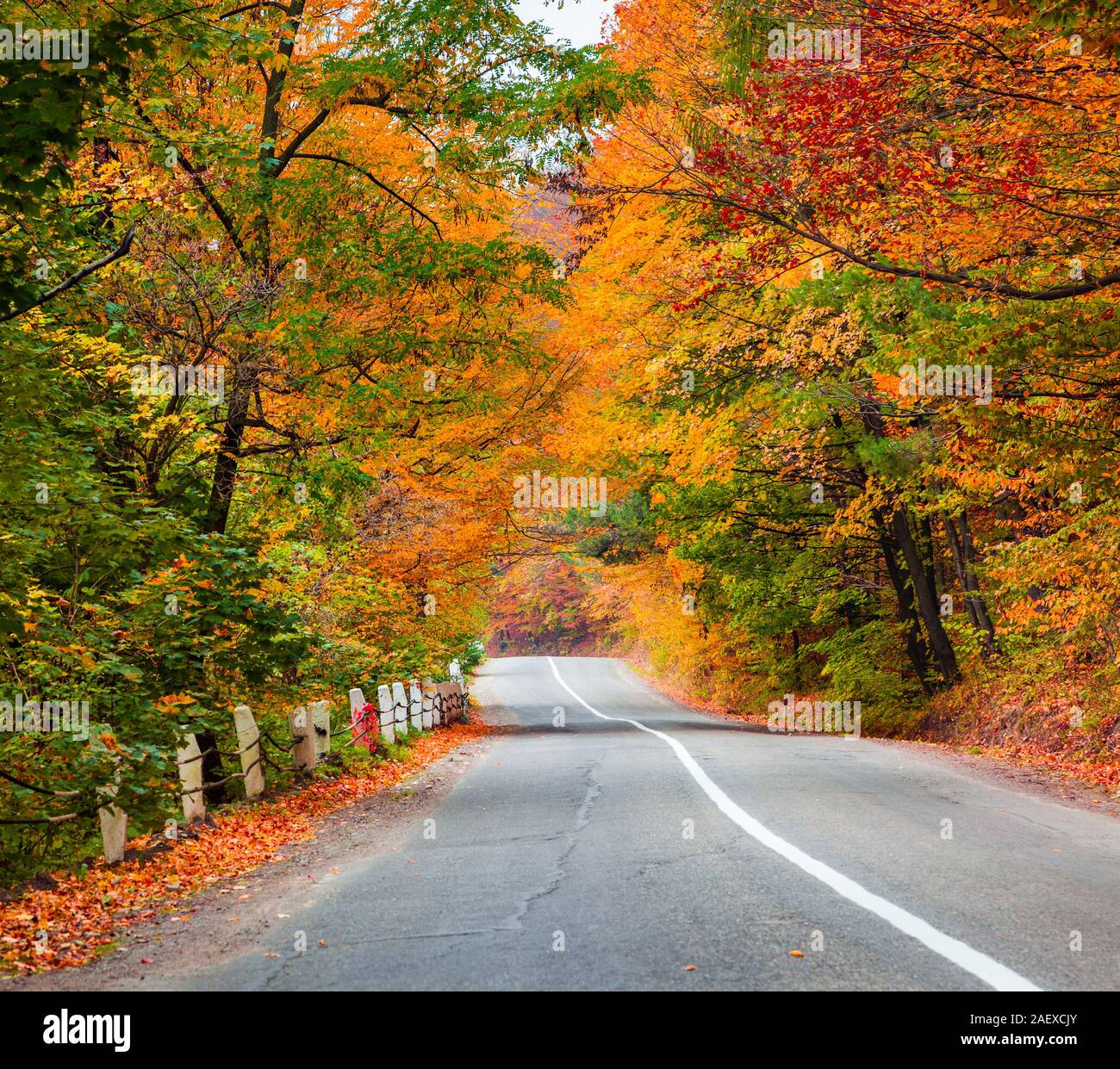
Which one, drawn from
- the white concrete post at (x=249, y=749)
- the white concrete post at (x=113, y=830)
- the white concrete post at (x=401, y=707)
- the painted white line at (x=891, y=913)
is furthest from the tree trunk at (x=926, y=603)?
the white concrete post at (x=113, y=830)

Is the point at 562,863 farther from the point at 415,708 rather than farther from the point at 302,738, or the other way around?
the point at 415,708

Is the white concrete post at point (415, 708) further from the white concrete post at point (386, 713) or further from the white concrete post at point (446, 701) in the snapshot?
the white concrete post at point (386, 713)

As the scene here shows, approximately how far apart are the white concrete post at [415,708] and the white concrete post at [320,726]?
6708mm

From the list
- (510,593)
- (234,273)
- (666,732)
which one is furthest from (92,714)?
(510,593)

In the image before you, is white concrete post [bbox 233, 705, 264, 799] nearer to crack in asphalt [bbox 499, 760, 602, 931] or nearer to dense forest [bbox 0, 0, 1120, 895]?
dense forest [bbox 0, 0, 1120, 895]

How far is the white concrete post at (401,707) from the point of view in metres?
20.1

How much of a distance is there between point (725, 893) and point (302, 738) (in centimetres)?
891

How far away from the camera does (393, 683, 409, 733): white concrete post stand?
65.9 ft

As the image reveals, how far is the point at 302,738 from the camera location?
46.7 ft

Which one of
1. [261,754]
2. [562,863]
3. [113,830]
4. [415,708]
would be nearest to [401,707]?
[415,708]

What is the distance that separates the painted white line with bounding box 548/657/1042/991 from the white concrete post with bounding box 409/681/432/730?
473 inches

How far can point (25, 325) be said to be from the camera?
9281 mm
